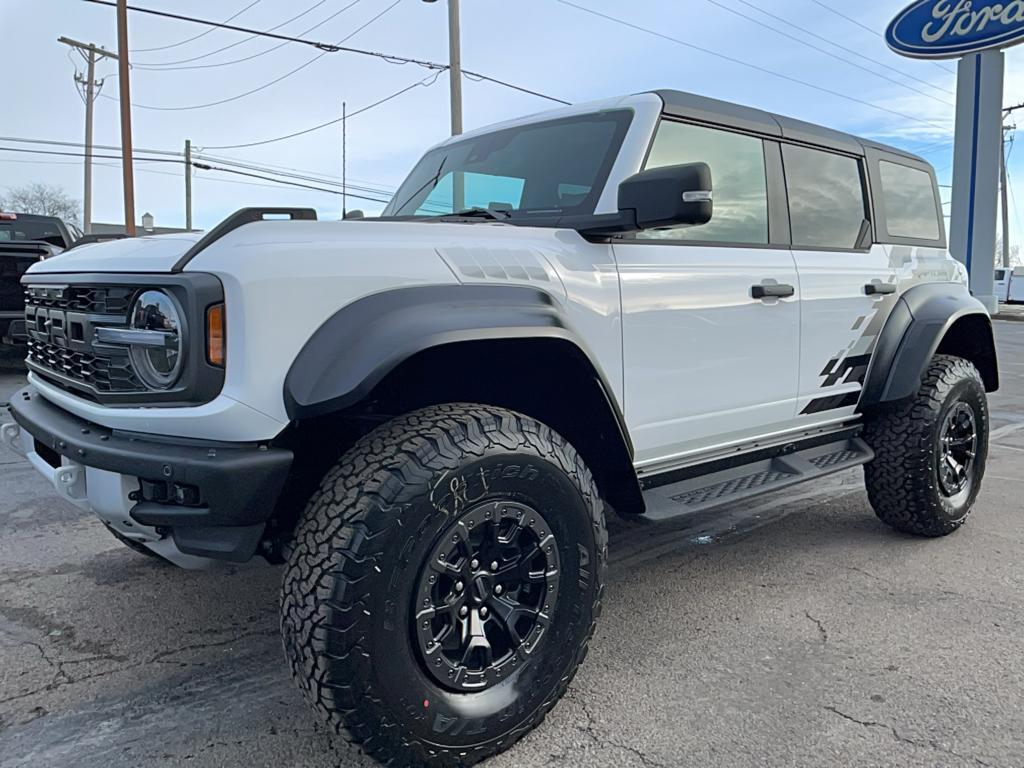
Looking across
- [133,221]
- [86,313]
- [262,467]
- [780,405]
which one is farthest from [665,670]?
[133,221]

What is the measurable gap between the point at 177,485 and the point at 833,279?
9.55 feet

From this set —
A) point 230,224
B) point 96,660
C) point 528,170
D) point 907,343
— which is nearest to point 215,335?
point 230,224

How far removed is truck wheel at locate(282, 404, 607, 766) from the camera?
2021mm

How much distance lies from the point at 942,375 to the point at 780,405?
118 cm

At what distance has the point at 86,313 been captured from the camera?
240 cm

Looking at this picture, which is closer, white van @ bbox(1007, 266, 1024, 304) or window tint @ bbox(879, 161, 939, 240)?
window tint @ bbox(879, 161, 939, 240)

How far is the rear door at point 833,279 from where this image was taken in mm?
3652

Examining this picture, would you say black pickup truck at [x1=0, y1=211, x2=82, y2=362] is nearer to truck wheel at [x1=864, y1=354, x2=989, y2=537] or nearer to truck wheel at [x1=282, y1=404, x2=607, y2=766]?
truck wheel at [x1=282, y1=404, x2=607, y2=766]

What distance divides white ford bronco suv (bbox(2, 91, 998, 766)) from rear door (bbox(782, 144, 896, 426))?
0.05 meters

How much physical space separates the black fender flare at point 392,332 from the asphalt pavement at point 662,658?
0.90 m

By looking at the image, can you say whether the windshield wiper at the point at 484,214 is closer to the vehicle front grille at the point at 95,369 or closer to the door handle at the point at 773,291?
the door handle at the point at 773,291

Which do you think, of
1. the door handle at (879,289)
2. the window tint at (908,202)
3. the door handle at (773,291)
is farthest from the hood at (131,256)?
the window tint at (908,202)

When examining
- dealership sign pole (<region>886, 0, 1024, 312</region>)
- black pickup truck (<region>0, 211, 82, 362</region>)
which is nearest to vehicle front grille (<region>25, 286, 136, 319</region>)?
black pickup truck (<region>0, 211, 82, 362</region>)

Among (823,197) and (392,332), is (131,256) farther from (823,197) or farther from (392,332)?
(823,197)
